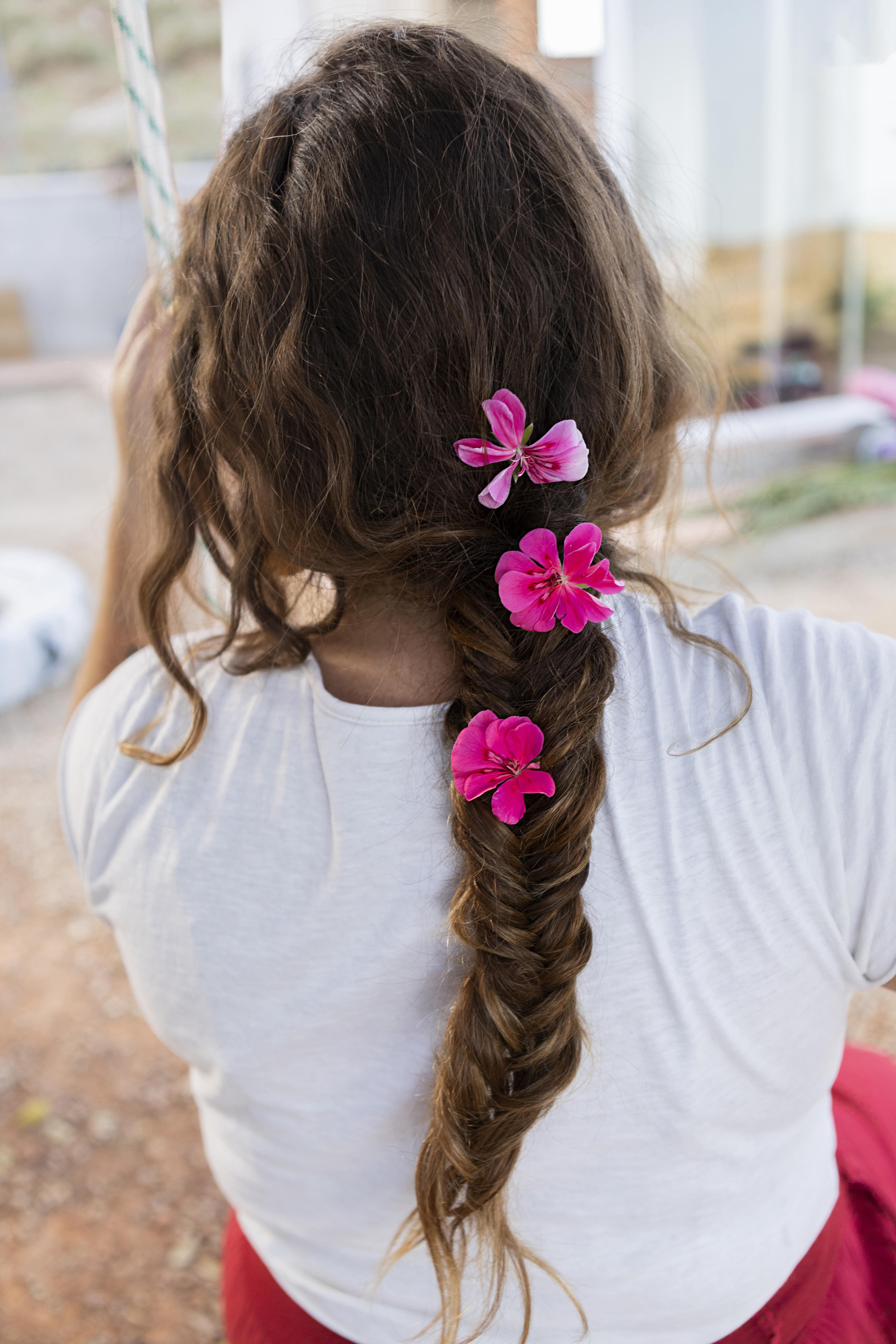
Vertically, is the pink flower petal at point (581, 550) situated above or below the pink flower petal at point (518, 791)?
above

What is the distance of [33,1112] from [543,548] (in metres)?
1.82

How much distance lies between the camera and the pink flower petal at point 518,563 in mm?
623

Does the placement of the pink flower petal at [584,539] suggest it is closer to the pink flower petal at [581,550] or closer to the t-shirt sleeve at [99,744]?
the pink flower petal at [581,550]

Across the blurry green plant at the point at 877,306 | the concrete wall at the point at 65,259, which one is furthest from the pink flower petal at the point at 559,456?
the concrete wall at the point at 65,259

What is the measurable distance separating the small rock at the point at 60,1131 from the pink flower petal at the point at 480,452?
1.77 m

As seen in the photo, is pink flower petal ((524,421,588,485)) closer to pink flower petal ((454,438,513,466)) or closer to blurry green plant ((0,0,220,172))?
pink flower petal ((454,438,513,466))

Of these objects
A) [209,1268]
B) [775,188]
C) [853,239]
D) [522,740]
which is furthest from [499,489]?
[853,239]

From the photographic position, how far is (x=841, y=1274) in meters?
0.88

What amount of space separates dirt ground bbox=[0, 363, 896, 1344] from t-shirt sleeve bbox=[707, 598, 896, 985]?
799 millimetres

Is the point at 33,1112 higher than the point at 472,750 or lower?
lower

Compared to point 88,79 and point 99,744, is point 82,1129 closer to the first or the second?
point 99,744

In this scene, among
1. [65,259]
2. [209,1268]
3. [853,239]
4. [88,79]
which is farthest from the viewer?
[88,79]

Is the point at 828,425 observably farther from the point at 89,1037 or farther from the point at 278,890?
the point at 278,890

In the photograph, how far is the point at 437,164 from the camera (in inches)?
24.4
